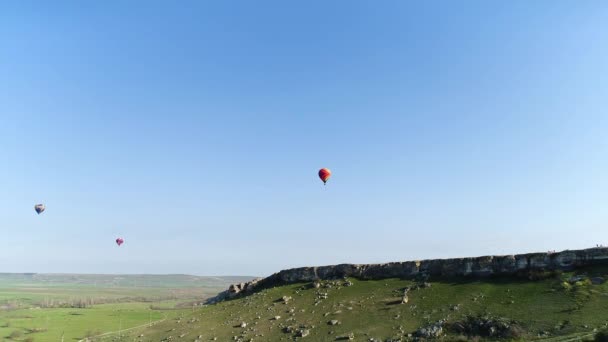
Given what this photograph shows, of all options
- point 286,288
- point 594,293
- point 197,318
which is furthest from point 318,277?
point 594,293

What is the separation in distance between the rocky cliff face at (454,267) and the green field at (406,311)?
1.87 meters

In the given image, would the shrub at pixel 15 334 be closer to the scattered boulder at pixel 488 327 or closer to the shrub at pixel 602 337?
the scattered boulder at pixel 488 327

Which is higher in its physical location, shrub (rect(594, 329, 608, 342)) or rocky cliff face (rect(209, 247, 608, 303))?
rocky cliff face (rect(209, 247, 608, 303))

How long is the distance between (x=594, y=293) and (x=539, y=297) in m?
5.16

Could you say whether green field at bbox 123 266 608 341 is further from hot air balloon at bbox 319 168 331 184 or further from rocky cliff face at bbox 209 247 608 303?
hot air balloon at bbox 319 168 331 184

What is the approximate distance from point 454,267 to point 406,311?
12994mm

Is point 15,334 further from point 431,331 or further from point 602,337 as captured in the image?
point 602,337

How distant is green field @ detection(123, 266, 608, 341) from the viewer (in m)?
41.9

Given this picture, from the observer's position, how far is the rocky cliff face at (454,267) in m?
52.3

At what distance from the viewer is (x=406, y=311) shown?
172 feet

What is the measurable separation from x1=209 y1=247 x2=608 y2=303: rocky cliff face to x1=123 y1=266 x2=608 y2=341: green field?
1.87 metres

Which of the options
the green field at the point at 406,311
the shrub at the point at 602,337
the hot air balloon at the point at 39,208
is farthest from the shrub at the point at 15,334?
the shrub at the point at 602,337

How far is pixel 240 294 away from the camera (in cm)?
8706

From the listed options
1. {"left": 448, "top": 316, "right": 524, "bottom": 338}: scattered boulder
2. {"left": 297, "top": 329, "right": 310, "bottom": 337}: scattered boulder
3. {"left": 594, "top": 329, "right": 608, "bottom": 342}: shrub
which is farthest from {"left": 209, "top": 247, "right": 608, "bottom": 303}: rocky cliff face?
{"left": 594, "top": 329, "right": 608, "bottom": 342}: shrub
